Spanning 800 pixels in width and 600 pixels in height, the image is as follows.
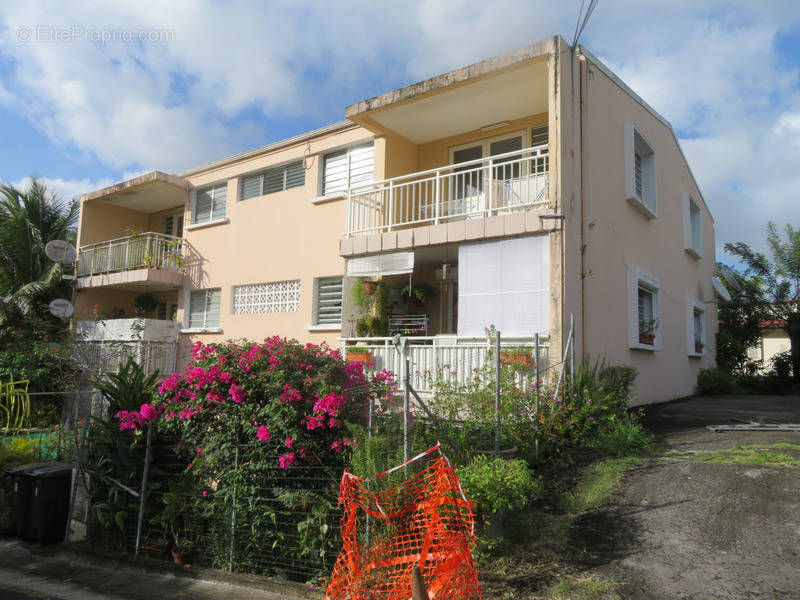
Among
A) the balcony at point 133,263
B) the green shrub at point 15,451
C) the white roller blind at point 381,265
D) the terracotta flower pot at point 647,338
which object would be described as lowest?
the green shrub at point 15,451

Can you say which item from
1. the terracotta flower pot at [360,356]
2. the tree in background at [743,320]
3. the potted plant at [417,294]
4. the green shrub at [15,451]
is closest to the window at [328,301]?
the potted plant at [417,294]

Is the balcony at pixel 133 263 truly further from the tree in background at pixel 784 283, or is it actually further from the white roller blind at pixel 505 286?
the tree in background at pixel 784 283

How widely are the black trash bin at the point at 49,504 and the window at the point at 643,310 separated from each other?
9.03 meters

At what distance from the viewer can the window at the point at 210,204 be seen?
1611 centimetres

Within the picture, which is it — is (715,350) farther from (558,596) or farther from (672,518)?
(558,596)

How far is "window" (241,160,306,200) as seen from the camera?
1438cm

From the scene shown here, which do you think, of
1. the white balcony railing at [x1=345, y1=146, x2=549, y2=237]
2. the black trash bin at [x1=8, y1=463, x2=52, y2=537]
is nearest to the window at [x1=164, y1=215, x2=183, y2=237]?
the white balcony railing at [x1=345, y1=146, x2=549, y2=237]

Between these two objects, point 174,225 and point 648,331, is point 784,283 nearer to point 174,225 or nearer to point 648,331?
point 648,331

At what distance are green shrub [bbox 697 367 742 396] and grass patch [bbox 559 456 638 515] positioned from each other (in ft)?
30.4

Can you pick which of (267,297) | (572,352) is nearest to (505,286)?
(572,352)

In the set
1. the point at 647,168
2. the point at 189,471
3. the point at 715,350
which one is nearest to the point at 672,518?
the point at 189,471

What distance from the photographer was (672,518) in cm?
526

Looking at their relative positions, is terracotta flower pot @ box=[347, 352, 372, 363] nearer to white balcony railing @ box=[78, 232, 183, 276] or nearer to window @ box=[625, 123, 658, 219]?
window @ box=[625, 123, 658, 219]

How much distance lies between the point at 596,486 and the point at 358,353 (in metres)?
5.33
